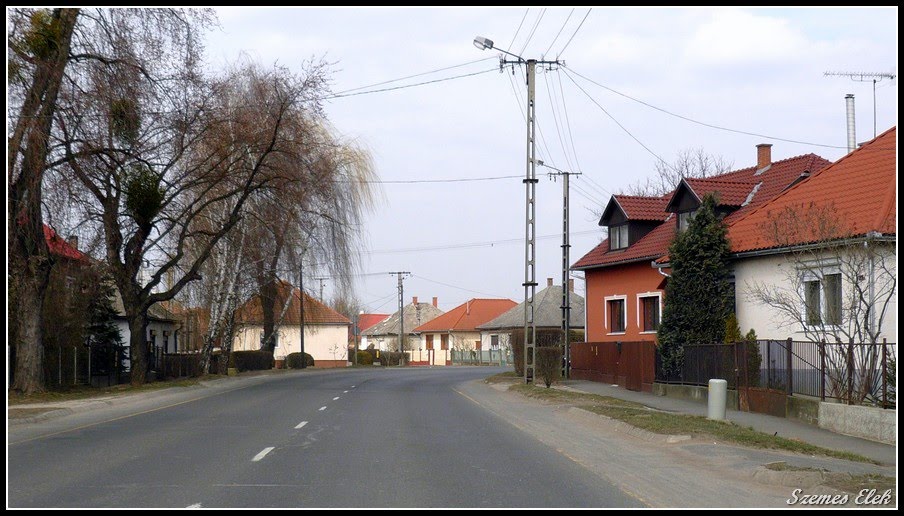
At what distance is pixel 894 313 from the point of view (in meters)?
21.5

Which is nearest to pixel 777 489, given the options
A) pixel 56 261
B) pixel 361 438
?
pixel 361 438

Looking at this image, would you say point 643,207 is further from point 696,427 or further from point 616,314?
point 696,427

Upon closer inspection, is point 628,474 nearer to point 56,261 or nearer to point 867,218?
point 867,218

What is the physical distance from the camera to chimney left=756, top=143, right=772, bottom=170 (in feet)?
116

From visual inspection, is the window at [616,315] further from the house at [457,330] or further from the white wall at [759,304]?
the house at [457,330]

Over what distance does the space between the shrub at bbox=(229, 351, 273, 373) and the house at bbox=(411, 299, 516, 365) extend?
36.0 m

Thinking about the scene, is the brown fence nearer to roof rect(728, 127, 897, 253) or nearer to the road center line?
roof rect(728, 127, 897, 253)

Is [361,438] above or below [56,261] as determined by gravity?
below

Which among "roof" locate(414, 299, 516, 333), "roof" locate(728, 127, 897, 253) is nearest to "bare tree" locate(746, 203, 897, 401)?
"roof" locate(728, 127, 897, 253)

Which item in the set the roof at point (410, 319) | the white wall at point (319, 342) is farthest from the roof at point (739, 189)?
the roof at point (410, 319)

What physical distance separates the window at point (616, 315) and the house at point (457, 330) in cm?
5691

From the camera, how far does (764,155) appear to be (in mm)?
35500

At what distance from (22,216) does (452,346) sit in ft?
253

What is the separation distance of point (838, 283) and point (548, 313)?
176 ft
